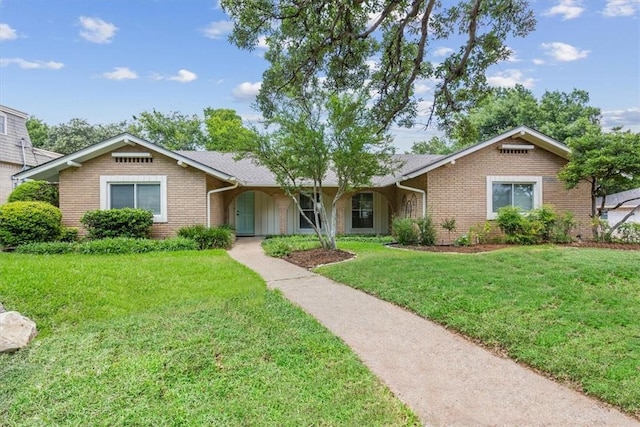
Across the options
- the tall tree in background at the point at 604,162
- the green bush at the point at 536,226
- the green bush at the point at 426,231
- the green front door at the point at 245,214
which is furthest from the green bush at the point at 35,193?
the tall tree in background at the point at 604,162

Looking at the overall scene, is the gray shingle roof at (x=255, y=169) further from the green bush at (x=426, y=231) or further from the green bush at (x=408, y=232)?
the green bush at (x=426, y=231)

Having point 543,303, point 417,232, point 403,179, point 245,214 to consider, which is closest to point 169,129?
point 245,214

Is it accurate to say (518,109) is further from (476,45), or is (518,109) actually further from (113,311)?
(113,311)

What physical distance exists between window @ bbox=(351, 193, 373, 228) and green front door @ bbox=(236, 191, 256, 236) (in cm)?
503

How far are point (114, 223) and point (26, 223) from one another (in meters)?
2.48

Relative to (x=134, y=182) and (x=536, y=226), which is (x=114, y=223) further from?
(x=536, y=226)

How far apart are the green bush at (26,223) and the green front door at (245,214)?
8.07 metres

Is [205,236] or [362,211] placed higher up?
[362,211]

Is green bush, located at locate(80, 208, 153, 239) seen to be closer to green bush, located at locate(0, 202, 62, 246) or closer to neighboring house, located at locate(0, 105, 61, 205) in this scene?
green bush, located at locate(0, 202, 62, 246)

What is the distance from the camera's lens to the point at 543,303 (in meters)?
5.39

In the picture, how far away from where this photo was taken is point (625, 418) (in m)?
2.92

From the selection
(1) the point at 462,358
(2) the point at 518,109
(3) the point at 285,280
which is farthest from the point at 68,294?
(2) the point at 518,109

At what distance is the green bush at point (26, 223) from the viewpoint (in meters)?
11.7

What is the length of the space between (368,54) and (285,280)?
20.5 ft
